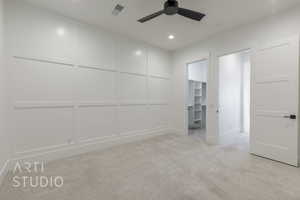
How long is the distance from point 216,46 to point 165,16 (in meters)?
1.70

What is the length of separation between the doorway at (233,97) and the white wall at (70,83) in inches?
82.6

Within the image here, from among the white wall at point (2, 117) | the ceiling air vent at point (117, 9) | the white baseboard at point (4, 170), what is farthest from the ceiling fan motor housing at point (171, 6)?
the white baseboard at point (4, 170)

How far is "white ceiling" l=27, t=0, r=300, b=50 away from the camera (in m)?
2.65

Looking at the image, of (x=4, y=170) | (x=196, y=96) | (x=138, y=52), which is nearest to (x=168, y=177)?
(x=4, y=170)

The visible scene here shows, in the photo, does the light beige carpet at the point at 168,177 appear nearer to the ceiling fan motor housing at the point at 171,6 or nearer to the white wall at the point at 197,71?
the ceiling fan motor housing at the point at 171,6

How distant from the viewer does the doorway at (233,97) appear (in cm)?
421

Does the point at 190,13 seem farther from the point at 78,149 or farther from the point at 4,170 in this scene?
the point at 4,170

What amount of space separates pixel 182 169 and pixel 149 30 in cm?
319

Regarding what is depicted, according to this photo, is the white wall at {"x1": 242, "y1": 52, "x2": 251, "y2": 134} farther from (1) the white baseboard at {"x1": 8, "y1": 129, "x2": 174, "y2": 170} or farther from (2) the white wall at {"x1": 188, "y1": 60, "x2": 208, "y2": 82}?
(1) the white baseboard at {"x1": 8, "y1": 129, "x2": 174, "y2": 170}

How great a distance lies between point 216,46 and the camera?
3973mm

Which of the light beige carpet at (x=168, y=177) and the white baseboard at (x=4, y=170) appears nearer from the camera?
the light beige carpet at (x=168, y=177)

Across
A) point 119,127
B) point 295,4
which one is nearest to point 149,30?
point 119,127

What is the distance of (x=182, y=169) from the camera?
2.59 metres

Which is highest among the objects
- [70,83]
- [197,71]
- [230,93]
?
[197,71]
